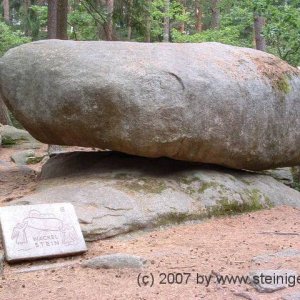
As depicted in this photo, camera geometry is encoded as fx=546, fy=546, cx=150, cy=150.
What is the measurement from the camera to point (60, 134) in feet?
24.1

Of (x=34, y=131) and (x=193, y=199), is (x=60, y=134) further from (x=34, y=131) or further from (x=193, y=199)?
(x=193, y=199)

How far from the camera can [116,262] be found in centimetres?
475

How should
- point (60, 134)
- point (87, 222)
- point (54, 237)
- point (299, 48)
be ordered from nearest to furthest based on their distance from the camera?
1. point (54, 237)
2. point (87, 222)
3. point (60, 134)
4. point (299, 48)

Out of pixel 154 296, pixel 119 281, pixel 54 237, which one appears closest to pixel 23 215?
pixel 54 237

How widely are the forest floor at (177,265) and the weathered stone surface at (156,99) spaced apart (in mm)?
1200

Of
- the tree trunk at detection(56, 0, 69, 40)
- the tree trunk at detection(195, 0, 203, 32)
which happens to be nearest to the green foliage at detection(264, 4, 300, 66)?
the tree trunk at detection(56, 0, 69, 40)

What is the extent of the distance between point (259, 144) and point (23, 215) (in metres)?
3.75

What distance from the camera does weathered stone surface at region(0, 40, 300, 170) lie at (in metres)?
6.73

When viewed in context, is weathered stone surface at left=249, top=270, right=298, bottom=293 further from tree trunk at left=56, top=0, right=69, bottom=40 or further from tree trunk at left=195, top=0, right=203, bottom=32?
tree trunk at left=195, top=0, right=203, bottom=32

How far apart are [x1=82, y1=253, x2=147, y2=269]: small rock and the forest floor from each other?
6 centimetres

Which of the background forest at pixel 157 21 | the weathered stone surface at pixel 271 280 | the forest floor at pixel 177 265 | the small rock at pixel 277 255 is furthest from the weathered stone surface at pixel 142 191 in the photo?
the background forest at pixel 157 21

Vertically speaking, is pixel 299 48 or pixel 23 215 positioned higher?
pixel 299 48

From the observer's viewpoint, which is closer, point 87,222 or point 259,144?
point 87,222

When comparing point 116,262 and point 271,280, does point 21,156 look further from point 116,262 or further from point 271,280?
point 271,280
